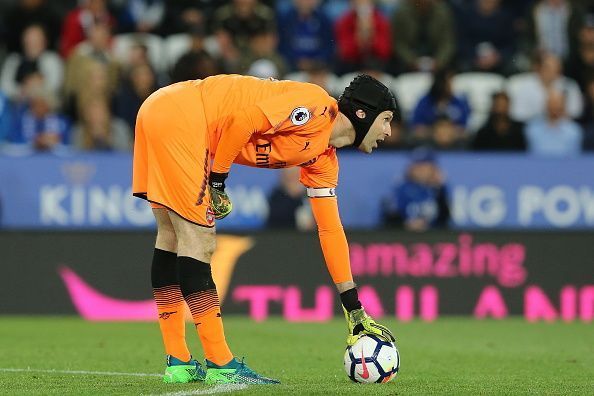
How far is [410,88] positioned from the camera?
17438mm

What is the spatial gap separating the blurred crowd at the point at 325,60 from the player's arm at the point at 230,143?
8530 millimetres

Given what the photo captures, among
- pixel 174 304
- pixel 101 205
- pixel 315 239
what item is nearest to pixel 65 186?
pixel 101 205

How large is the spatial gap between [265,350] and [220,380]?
3218 mm

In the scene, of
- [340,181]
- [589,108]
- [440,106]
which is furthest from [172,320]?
[589,108]

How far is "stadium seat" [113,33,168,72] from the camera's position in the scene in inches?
697

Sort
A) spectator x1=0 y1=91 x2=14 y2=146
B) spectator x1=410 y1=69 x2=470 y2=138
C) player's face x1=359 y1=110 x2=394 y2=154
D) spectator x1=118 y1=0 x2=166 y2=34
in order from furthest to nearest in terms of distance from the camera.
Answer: spectator x1=118 y1=0 x2=166 y2=34, spectator x1=410 y1=69 x2=470 y2=138, spectator x1=0 y1=91 x2=14 y2=146, player's face x1=359 y1=110 x2=394 y2=154

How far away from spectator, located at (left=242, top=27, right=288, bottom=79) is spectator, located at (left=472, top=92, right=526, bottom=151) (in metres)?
2.67

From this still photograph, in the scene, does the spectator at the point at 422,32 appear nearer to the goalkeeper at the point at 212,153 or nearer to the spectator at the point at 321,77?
the spectator at the point at 321,77

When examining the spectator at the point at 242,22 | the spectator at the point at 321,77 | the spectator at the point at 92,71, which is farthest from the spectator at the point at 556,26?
the spectator at the point at 92,71

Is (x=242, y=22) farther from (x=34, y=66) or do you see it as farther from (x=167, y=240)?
(x=167, y=240)

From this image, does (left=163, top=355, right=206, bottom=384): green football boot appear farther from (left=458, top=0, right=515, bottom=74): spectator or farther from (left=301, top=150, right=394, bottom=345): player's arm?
(left=458, top=0, right=515, bottom=74): spectator

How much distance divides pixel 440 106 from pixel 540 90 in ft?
5.12

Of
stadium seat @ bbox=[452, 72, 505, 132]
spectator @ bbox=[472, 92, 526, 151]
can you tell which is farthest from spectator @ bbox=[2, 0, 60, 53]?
spectator @ bbox=[472, 92, 526, 151]

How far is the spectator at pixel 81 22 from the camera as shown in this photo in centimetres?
1762
